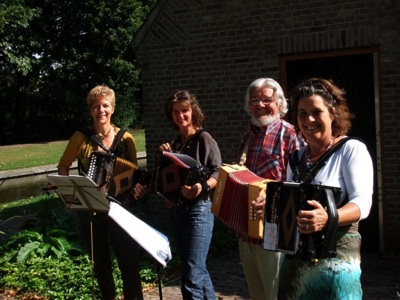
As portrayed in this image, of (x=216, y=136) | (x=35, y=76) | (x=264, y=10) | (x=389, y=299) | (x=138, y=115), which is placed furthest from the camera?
(x=138, y=115)

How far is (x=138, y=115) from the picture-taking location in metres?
37.9

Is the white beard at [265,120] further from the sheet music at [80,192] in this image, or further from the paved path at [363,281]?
the paved path at [363,281]

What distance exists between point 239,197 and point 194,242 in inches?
35.6

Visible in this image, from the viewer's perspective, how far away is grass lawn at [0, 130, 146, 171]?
72.0 feet

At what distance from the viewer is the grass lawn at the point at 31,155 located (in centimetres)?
2195

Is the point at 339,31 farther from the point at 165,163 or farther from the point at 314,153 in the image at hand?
the point at 314,153

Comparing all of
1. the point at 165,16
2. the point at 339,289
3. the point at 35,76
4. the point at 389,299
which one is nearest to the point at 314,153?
the point at 339,289

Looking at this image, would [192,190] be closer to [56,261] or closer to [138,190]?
[138,190]

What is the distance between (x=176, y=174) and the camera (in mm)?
3820

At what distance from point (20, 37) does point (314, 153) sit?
102ft

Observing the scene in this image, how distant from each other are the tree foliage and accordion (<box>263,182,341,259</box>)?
102 feet

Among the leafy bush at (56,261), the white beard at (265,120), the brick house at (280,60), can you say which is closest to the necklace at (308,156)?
the white beard at (265,120)

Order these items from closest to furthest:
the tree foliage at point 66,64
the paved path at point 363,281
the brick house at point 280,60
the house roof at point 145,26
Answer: the paved path at point 363,281, the brick house at point 280,60, the house roof at point 145,26, the tree foliage at point 66,64

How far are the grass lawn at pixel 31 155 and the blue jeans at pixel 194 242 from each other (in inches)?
719
